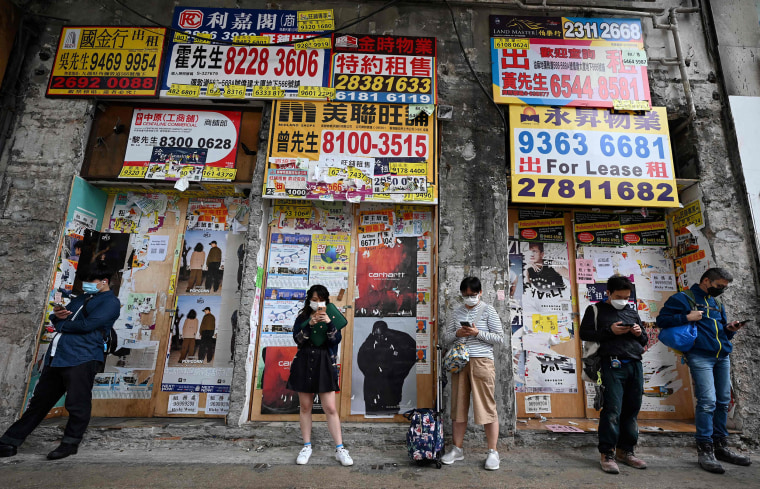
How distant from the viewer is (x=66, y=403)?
3861 mm

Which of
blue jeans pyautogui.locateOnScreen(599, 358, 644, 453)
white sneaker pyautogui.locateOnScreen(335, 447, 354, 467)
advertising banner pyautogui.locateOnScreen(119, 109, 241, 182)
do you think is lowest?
white sneaker pyautogui.locateOnScreen(335, 447, 354, 467)

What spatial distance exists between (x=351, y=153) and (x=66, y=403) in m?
4.12

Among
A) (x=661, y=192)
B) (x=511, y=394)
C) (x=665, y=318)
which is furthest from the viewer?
(x=661, y=192)

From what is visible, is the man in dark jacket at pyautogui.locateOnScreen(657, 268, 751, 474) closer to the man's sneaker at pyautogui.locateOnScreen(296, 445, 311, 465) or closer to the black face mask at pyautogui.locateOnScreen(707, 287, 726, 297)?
the black face mask at pyautogui.locateOnScreen(707, 287, 726, 297)

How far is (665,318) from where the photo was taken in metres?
3.96

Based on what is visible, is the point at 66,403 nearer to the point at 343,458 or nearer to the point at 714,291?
the point at 343,458

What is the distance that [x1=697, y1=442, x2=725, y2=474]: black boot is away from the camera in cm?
369

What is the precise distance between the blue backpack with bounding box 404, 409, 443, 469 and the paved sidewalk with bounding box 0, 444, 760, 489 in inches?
5.1

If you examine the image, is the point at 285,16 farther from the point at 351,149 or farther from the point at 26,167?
the point at 26,167

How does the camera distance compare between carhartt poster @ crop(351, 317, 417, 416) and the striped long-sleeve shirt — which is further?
carhartt poster @ crop(351, 317, 417, 416)

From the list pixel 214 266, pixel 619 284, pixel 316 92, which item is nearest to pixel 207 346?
pixel 214 266

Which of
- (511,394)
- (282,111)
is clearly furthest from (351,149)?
(511,394)

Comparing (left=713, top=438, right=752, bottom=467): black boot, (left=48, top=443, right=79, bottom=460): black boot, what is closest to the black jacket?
(left=713, top=438, right=752, bottom=467): black boot

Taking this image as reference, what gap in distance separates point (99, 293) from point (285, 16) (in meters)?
4.42
